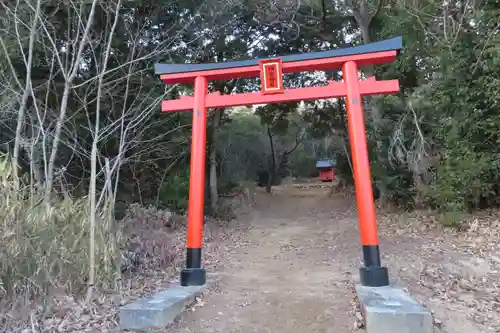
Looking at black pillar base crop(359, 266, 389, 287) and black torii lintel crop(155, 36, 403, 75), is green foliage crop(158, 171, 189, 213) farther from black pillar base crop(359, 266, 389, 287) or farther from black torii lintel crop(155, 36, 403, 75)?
black pillar base crop(359, 266, 389, 287)

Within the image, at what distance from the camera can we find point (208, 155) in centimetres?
1243

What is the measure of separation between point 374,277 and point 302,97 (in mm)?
2457

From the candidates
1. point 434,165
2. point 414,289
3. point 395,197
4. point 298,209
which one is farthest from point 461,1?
point 298,209

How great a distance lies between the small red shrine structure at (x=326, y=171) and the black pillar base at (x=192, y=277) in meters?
21.0

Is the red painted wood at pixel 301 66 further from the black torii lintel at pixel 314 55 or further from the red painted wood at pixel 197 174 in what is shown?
the red painted wood at pixel 197 174

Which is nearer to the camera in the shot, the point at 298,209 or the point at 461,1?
the point at 461,1

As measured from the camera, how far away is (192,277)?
514cm

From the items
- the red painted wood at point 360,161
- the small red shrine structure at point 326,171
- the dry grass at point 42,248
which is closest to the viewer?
the dry grass at point 42,248

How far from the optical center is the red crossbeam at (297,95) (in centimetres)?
532

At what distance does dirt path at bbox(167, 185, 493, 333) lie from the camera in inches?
160

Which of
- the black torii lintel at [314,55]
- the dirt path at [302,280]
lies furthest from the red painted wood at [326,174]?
the black torii lintel at [314,55]

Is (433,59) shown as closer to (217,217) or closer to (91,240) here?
(217,217)

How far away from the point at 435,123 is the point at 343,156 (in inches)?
290

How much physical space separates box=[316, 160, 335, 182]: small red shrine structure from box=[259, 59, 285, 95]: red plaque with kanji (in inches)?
802
